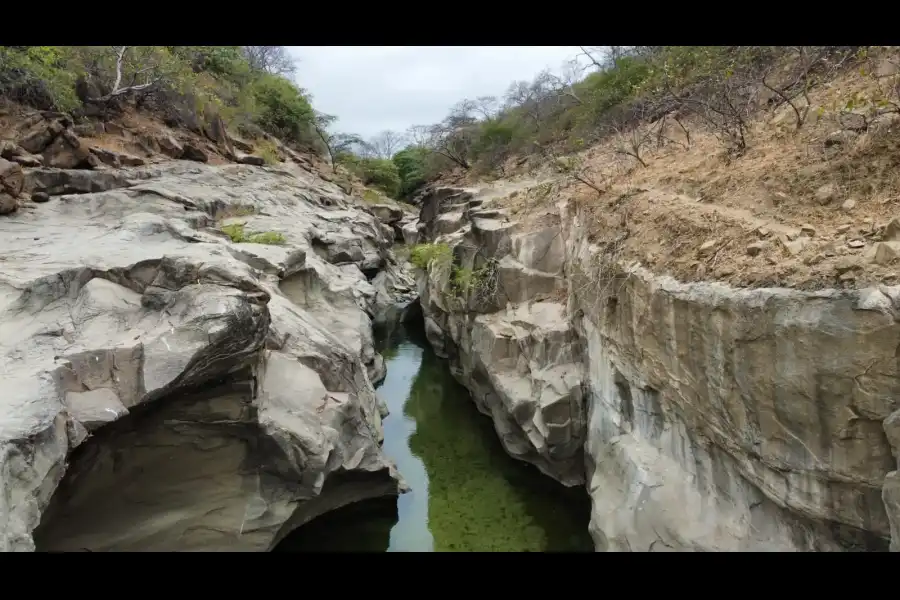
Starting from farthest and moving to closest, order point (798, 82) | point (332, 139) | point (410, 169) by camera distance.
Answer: point (410, 169) → point (332, 139) → point (798, 82)

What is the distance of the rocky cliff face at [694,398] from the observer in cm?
464

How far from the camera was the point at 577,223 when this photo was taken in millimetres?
10609

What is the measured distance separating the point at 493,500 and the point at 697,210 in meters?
5.56

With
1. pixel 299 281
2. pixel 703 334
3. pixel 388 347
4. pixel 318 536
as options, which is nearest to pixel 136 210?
pixel 299 281

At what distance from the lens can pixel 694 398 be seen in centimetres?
623

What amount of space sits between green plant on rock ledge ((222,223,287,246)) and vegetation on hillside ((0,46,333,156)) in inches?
A: 219

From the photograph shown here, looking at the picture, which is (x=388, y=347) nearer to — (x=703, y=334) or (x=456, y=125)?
(x=703, y=334)

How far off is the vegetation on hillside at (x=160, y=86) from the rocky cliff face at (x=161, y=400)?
5.33m

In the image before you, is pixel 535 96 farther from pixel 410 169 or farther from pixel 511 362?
pixel 511 362

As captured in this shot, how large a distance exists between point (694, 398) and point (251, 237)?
32.8 ft

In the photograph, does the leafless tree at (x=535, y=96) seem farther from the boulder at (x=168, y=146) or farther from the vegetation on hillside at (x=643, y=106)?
the boulder at (x=168, y=146)

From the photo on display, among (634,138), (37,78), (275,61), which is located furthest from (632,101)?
(275,61)

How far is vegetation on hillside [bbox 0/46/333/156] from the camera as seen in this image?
13953 mm

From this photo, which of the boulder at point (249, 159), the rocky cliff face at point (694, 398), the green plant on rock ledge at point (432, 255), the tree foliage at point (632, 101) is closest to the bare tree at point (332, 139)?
the tree foliage at point (632, 101)
